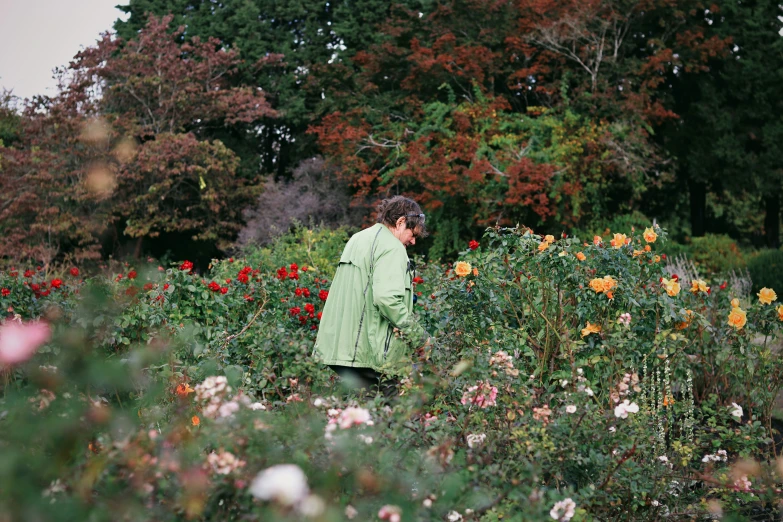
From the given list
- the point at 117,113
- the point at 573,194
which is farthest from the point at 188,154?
the point at 573,194

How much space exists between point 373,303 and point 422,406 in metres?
1.05

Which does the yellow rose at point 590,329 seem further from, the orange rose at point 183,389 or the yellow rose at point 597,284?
the orange rose at point 183,389

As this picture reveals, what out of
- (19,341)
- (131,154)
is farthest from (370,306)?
(131,154)

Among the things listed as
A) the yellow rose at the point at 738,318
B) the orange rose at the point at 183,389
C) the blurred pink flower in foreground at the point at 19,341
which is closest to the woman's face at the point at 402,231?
the orange rose at the point at 183,389

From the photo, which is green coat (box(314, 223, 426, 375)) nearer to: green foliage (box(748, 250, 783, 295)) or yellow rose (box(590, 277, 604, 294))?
yellow rose (box(590, 277, 604, 294))

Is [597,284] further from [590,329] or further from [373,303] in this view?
[373,303]

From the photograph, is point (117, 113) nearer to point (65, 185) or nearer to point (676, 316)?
point (65, 185)

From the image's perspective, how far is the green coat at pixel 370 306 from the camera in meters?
3.31

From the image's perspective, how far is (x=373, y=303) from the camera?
134 inches

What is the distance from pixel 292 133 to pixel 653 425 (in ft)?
57.2

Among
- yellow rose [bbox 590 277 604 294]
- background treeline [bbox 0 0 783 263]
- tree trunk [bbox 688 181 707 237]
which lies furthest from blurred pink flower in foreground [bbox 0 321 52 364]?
tree trunk [bbox 688 181 707 237]

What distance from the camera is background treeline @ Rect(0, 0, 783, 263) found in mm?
13109

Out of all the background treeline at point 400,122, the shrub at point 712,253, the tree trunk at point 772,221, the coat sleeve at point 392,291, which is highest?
the background treeline at point 400,122

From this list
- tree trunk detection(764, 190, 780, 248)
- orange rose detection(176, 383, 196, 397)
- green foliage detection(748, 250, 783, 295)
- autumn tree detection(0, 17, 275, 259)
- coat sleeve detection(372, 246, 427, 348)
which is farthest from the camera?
tree trunk detection(764, 190, 780, 248)
